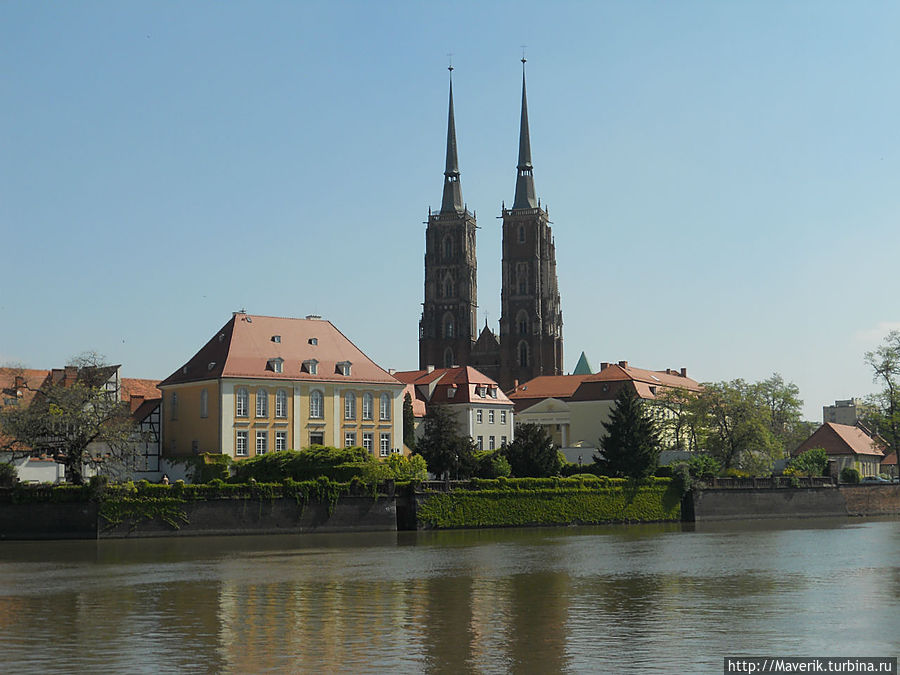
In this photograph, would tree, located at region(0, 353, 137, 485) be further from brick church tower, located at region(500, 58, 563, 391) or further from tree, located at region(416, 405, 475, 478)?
brick church tower, located at region(500, 58, 563, 391)

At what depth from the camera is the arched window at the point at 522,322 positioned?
6334 inches

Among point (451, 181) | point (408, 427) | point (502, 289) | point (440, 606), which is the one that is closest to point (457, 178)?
point (451, 181)

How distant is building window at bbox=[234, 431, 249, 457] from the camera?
247 ft

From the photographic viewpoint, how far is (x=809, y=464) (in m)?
94.9

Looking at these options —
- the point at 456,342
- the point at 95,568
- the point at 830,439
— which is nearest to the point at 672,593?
the point at 95,568

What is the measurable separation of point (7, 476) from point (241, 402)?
17.2 meters

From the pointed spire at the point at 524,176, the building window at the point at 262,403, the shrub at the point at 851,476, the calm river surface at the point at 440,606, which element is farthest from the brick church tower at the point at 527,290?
the calm river surface at the point at 440,606

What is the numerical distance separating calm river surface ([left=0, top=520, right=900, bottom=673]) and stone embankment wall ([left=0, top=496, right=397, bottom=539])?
368 cm

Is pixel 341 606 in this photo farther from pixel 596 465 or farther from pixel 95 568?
pixel 596 465

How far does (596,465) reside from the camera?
82.4 m

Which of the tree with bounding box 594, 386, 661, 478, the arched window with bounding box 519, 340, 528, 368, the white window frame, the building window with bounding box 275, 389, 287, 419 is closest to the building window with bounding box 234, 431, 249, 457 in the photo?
the building window with bounding box 275, 389, 287, 419

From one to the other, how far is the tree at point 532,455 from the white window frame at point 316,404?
43.0 ft

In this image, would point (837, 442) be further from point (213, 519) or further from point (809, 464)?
point (213, 519)

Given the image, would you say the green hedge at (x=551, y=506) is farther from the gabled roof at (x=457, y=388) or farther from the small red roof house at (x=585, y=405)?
the gabled roof at (x=457, y=388)
